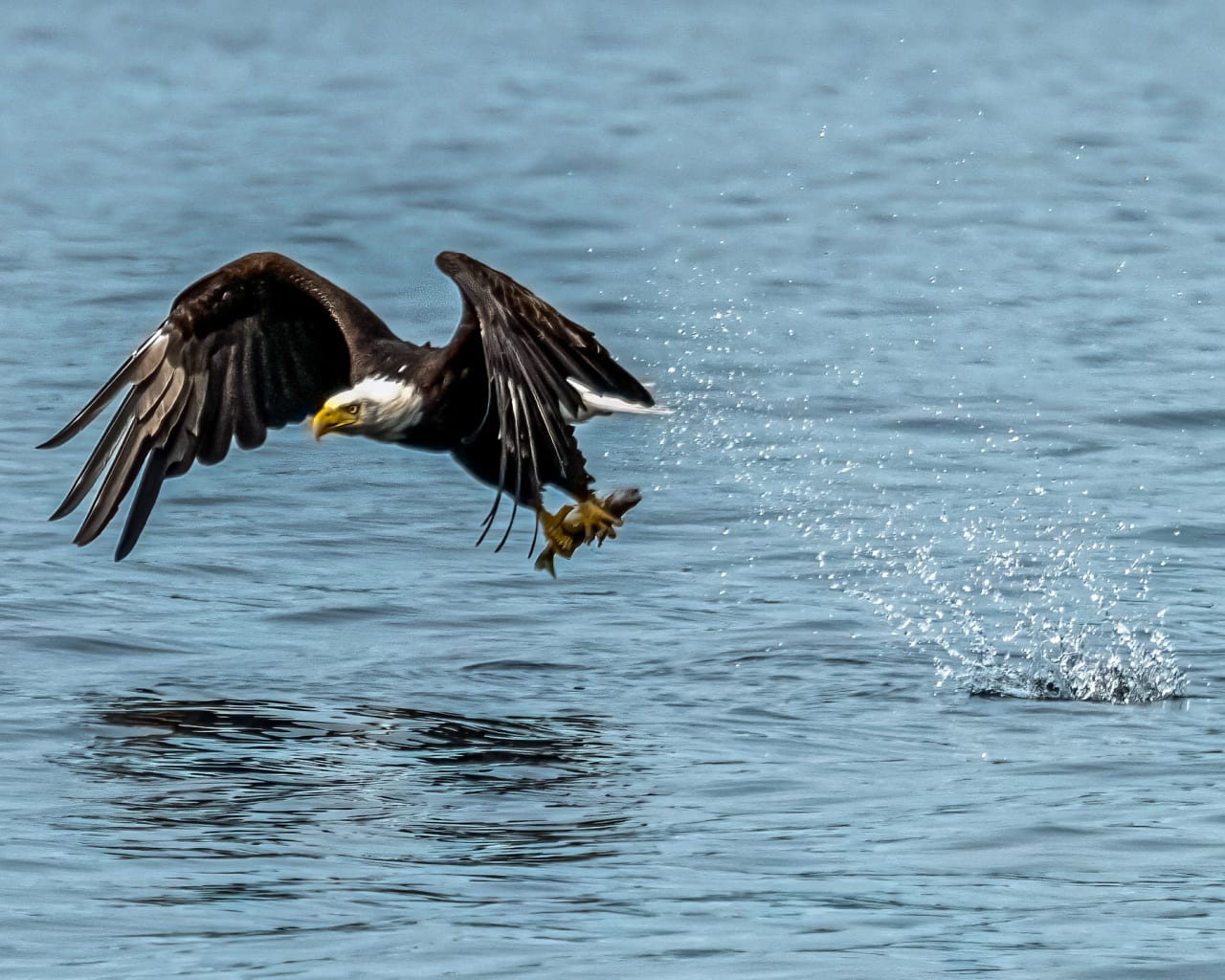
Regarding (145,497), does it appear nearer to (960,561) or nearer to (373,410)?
(373,410)

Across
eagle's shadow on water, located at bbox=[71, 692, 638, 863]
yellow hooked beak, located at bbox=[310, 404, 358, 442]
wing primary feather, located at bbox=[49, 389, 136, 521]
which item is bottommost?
eagle's shadow on water, located at bbox=[71, 692, 638, 863]

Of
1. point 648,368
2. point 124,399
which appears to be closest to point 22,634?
point 124,399

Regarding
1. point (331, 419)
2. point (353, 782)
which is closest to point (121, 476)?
point (331, 419)

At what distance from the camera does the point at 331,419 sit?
7836 millimetres

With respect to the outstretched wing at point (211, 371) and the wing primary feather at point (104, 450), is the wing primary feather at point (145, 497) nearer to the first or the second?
the outstretched wing at point (211, 371)

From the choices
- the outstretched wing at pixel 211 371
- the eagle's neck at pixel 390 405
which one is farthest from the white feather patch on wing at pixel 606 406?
the outstretched wing at pixel 211 371

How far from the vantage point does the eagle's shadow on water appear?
7.01 metres

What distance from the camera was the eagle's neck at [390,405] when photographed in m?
7.82

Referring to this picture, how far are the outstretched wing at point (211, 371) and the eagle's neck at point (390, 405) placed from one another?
381 millimetres

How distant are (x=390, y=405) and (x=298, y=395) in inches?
33.1

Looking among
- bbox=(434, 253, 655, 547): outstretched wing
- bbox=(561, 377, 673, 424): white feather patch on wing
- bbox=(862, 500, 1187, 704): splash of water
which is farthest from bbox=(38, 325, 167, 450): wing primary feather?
bbox=(862, 500, 1187, 704): splash of water

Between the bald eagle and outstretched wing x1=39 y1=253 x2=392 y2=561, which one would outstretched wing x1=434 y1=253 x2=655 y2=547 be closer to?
the bald eagle

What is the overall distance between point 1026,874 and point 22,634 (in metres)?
3.97

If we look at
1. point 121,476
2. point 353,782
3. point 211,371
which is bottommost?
point 353,782
